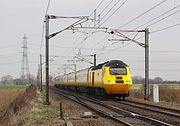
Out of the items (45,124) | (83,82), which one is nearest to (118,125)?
(45,124)

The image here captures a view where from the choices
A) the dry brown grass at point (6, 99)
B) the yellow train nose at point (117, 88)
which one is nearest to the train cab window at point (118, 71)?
the yellow train nose at point (117, 88)

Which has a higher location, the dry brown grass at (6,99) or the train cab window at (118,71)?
the train cab window at (118,71)

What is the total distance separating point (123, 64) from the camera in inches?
1388

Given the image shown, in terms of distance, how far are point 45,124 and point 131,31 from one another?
22.3m

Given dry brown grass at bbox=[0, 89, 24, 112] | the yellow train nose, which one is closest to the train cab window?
the yellow train nose

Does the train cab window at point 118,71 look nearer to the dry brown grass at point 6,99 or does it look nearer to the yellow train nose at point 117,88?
the yellow train nose at point 117,88

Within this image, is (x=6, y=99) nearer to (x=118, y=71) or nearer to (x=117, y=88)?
(x=117, y=88)

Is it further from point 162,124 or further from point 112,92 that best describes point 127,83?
point 162,124

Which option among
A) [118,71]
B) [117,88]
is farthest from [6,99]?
[118,71]

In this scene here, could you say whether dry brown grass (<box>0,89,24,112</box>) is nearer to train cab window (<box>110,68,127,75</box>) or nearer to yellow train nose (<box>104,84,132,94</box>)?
yellow train nose (<box>104,84,132,94</box>)

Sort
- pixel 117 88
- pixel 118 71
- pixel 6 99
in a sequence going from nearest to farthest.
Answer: pixel 117 88
pixel 118 71
pixel 6 99

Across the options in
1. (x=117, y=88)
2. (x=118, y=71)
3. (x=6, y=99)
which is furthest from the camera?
(x=6, y=99)

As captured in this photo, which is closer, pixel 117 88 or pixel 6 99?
pixel 117 88

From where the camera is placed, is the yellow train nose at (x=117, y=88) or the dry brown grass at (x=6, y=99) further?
the yellow train nose at (x=117, y=88)
